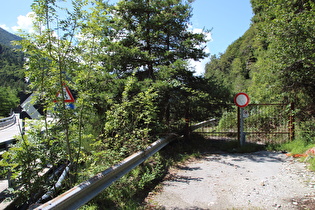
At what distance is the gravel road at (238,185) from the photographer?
11.7 ft

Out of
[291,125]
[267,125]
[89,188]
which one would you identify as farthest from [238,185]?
[267,125]

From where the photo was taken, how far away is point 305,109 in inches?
376

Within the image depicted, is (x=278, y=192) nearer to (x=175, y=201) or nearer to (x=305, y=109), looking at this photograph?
(x=175, y=201)

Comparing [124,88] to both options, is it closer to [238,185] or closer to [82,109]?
[82,109]

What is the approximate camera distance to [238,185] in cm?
441

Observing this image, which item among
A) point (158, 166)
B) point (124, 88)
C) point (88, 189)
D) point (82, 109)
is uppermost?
point (124, 88)

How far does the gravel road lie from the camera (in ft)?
11.7

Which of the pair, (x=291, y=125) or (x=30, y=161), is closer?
(x=30, y=161)

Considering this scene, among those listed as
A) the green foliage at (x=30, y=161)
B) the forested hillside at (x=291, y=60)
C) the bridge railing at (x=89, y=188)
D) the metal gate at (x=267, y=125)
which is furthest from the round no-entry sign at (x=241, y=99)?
the green foliage at (x=30, y=161)

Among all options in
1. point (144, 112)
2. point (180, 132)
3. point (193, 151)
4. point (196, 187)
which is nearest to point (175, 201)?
point (196, 187)

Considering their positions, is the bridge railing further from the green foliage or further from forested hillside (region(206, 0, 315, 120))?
forested hillside (region(206, 0, 315, 120))

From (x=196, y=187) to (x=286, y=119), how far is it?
6.89 metres

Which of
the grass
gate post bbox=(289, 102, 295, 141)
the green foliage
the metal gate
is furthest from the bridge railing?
gate post bbox=(289, 102, 295, 141)

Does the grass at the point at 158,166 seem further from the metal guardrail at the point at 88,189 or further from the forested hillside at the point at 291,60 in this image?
the forested hillside at the point at 291,60
